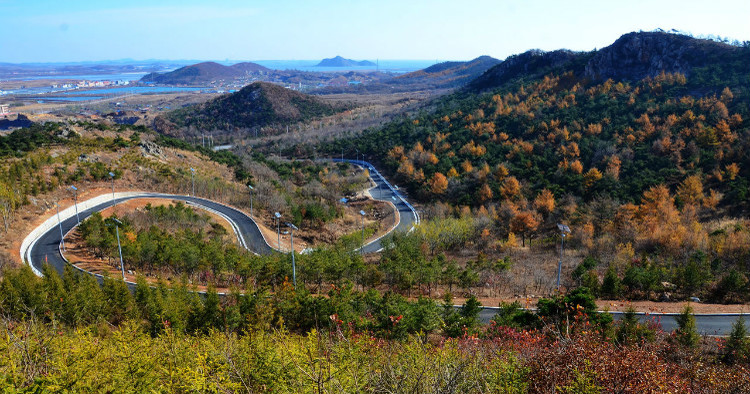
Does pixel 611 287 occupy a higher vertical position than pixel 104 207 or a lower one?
lower

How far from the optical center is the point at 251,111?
109m

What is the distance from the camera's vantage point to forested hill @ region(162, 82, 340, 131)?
103812 mm

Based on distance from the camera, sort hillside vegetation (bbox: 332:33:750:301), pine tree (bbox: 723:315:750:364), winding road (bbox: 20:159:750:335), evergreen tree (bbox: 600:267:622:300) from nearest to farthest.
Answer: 1. pine tree (bbox: 723:315:750:364)
2. winding road (bbox: 20:159:750:335)
3. evergreen tree (bbox: 600:267:622:300)
4. hillside vegetation (bbox: 332:33:750:301)

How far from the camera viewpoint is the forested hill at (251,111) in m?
104

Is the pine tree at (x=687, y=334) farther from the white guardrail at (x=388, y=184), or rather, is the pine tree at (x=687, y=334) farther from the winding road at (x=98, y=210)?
the white guardrail at (x=388, y=184)

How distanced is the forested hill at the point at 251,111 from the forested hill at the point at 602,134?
38.7m

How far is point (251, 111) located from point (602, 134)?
82.7 metres

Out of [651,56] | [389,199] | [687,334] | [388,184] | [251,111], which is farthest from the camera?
[251,111]

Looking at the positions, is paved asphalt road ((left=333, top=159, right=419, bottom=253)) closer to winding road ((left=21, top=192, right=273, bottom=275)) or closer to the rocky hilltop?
winding road ((left=21, top=192, right=273, bottom=275))

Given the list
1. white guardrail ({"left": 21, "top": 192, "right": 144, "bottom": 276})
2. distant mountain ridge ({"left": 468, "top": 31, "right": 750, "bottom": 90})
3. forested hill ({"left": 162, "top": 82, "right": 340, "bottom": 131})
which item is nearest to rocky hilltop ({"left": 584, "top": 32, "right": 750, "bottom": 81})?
distant mountain ridge ({"left": 468, "top": 31, "right": 750, "bottom": 90})

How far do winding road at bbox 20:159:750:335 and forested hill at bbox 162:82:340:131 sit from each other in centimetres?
6551

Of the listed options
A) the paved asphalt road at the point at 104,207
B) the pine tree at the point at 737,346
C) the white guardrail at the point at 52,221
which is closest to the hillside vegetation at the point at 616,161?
the pine tree at the point at 737,346

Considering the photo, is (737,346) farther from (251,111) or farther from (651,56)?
(251,111)

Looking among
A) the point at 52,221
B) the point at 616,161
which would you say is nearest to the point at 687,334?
the point at 616,161
